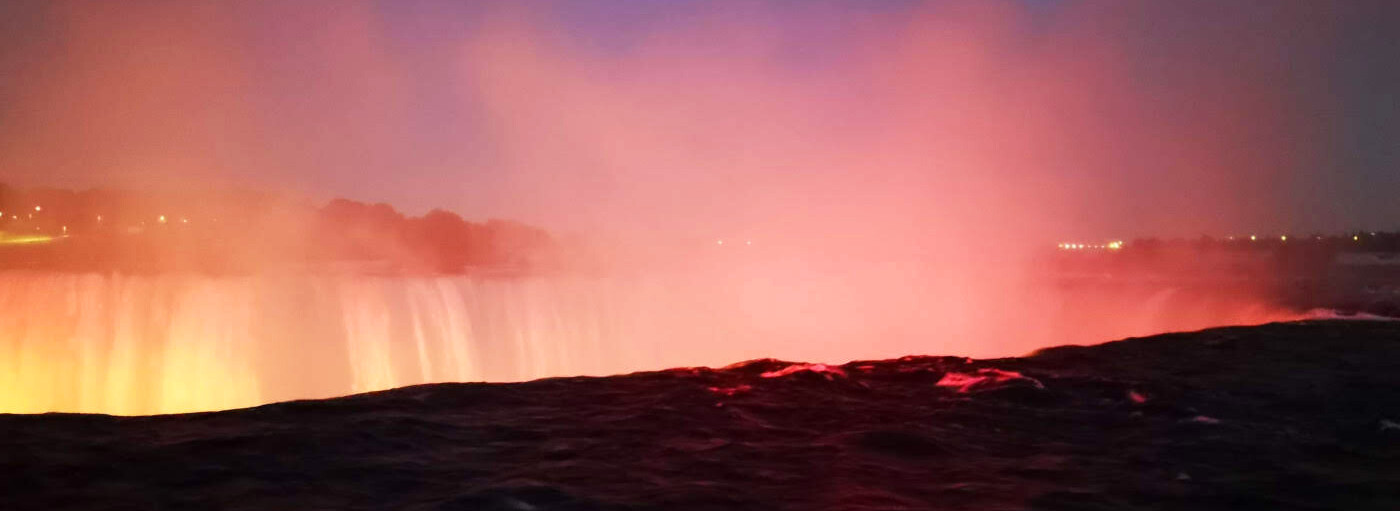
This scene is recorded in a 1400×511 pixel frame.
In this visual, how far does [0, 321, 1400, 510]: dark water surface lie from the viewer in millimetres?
4824

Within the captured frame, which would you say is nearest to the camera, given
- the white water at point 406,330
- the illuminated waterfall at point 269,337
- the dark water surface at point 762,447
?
the dark water surface at point 762,447

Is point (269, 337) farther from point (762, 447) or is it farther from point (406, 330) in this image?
point (762, 447)

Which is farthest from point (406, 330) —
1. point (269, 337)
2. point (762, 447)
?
point (762, 447)

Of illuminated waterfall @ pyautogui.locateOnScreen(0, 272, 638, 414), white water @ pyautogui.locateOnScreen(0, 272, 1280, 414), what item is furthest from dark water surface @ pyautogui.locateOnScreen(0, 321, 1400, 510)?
white water @ pyautogui.locateOnScreen(0, 272, 1280, 414)

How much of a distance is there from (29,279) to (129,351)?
310cm

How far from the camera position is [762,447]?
6.04m

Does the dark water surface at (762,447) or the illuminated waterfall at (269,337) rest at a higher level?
the illuminated waterfall at (269,337)

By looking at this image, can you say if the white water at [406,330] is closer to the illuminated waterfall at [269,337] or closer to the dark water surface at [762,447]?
the illuminated waterfall at [269,337]

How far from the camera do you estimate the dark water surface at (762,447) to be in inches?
190

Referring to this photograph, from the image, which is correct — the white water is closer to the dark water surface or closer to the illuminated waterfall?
the illuminated waterfall

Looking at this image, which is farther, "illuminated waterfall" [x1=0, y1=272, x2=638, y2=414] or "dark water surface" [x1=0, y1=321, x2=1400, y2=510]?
"illuminated waterfall" [x1=0, y1=272, x2=638, y2=414]

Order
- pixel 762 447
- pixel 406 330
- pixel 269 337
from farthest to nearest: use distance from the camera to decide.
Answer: pixel 406 330 < pixel 269 337 < pixel 762 447

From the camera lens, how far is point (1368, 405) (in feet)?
25.0

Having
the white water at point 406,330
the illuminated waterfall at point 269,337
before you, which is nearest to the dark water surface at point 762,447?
the illuminated waterfall at point 269,337
